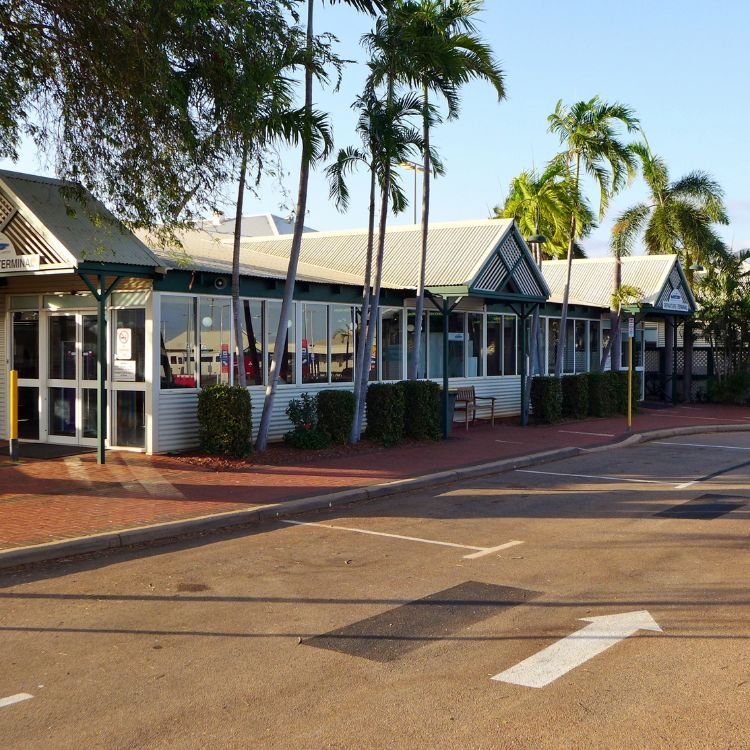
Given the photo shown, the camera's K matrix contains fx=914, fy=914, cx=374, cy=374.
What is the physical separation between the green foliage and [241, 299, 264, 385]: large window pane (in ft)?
30.8

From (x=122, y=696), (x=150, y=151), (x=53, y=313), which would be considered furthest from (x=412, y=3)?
(x=122, y=696)

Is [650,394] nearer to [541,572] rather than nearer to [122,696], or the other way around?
[541,572]

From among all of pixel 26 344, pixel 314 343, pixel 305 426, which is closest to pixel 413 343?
pixel 314 343

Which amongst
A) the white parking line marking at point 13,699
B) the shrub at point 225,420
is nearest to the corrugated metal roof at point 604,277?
the shrub at point 225,420

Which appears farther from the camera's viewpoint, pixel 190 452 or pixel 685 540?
pixel 190 452

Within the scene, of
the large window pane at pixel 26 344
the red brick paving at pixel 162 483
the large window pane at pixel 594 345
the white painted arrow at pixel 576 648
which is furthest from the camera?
the large window pane at pixel 594 345

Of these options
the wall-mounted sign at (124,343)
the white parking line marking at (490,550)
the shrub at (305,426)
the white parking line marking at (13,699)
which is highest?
the wall-mounted sign at (124,343)

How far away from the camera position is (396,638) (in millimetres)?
6117

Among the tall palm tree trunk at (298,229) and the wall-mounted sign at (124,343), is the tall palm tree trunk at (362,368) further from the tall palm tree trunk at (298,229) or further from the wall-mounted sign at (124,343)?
the wall-mounted sign at (124,343)

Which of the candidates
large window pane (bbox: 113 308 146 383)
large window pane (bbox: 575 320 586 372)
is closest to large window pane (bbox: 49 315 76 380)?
large window pane (bbox: 113 308 146 383)

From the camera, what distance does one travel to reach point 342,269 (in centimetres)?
2161

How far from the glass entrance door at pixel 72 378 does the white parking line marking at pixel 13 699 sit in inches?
417

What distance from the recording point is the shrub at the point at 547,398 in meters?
22.0

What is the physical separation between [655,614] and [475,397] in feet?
50.0
